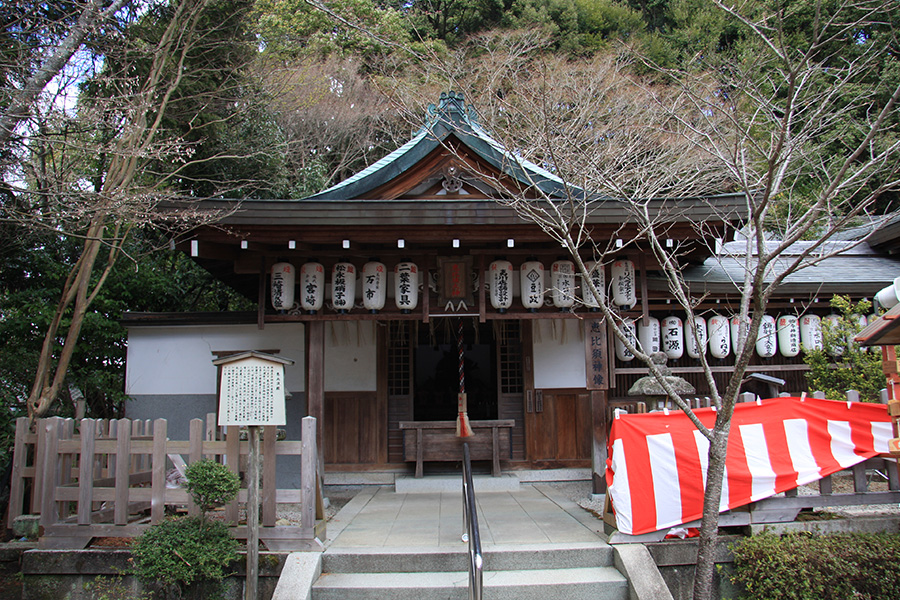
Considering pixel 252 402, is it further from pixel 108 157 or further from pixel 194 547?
pixel 108 157

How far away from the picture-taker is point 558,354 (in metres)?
9.90

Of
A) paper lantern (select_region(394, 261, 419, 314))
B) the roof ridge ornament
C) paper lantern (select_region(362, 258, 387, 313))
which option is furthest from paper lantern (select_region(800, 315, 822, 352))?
paper lantern (select_region(362, 258, 387, 313))

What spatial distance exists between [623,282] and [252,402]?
535 centimetres

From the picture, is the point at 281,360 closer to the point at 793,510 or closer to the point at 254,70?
the point at 793,510

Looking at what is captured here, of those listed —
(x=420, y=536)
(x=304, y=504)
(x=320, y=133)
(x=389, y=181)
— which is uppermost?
(x=320, y=133)

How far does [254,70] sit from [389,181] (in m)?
7.00

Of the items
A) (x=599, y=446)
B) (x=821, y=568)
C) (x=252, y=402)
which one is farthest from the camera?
(x=599, y=446)

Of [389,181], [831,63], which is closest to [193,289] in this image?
[389,181]

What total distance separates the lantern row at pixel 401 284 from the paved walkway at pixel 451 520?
272 cm

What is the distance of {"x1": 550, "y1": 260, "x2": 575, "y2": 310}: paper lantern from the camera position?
26.6ft

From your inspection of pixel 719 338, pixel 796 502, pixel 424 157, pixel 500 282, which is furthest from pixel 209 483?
pixel 719 338

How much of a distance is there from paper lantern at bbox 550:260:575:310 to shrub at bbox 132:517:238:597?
517 cm

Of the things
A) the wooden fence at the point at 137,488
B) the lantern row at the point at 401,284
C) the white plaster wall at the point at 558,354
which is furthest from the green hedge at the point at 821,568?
the white plaster wall at the point at 558,354

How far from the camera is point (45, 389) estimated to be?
7.49m
